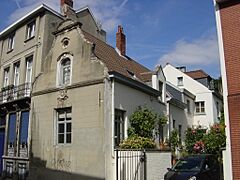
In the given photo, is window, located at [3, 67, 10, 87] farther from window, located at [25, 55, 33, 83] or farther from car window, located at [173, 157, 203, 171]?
car window, located at [173, 157, 203, 171]

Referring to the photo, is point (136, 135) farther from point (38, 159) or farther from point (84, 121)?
point (38, 159)

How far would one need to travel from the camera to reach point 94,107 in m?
13.8

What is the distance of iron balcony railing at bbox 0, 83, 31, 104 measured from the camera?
18578mm

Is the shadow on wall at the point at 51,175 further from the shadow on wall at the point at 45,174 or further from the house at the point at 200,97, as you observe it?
the house at the point at 200,97

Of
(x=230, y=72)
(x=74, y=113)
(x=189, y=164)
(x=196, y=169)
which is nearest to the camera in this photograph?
(x=230, y=72)

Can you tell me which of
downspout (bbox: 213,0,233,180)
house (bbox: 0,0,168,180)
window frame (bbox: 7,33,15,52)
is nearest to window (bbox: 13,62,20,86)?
house (bbox: 0,0,168,180)

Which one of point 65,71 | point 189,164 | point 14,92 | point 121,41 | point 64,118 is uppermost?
point 121,41

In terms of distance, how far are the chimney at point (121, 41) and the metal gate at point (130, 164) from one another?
10.4 metres

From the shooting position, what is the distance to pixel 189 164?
12.2 m

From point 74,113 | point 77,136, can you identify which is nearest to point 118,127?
point 77,136

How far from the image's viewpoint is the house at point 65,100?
44.5 feet

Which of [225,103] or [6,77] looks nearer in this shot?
[225,103]

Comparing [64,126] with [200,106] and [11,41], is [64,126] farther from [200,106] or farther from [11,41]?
[200,106]

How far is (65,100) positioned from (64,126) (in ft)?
4.53
